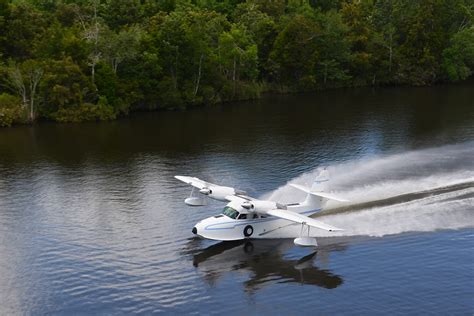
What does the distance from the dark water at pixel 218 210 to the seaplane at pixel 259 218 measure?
1.15 meters

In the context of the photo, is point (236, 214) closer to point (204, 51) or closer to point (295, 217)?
point (295, 217)

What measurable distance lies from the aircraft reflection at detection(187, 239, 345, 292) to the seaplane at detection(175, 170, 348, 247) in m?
0.93

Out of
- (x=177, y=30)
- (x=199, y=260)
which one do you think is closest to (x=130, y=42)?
(x=177, y=30)

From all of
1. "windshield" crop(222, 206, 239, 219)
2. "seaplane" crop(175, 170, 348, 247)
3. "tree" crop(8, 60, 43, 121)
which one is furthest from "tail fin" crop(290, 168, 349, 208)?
"tree" crop(8, 60, 43, 121)

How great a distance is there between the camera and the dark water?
3725 centimetres

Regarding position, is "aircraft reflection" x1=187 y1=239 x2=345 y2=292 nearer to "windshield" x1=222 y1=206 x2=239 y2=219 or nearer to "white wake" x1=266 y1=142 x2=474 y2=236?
"windshield" x1=222 y1=206 x2=239 y2=219

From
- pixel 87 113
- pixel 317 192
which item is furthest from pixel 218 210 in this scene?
pixel 87 113

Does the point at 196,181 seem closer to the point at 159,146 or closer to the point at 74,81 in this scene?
the point at 159,146

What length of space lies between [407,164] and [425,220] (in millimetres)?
15287

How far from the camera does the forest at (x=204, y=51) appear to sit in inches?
3413

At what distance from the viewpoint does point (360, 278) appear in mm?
39000

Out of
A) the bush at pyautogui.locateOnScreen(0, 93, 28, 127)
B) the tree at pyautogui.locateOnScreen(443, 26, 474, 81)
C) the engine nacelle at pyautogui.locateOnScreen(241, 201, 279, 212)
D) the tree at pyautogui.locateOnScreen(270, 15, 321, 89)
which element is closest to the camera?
the engine nacelle at pyautogui.locateOnScreen(241, 201, 279, 212)

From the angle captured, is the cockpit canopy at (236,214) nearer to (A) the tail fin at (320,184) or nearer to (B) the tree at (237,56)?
(A) the tail fin at (320,184)

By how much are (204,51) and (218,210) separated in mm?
50089
